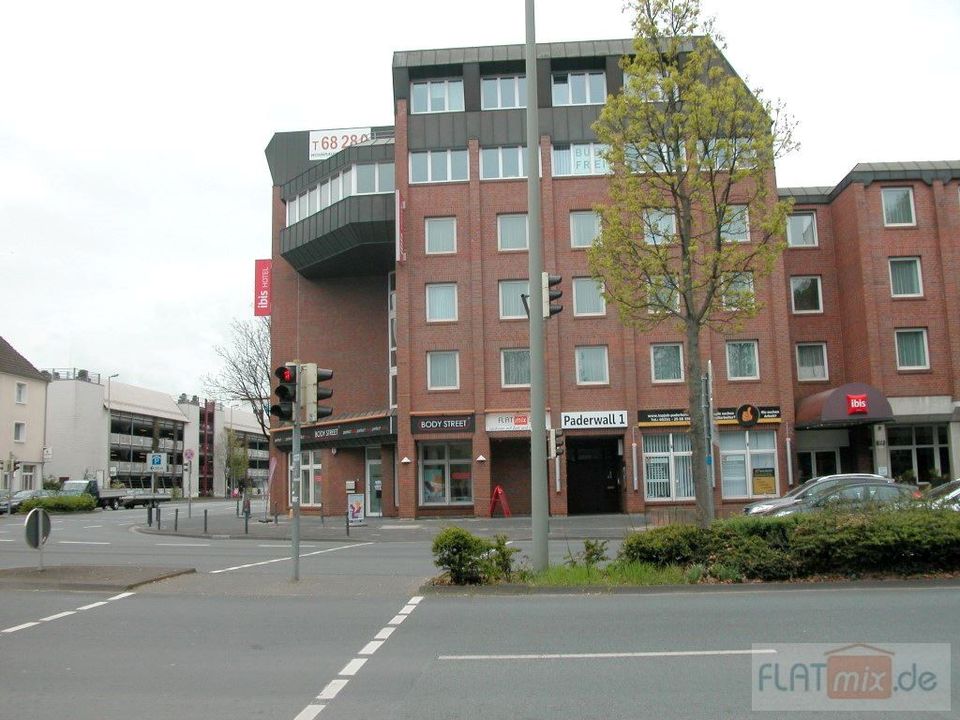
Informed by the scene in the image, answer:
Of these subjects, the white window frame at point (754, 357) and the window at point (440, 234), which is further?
the window at point (440, 234)

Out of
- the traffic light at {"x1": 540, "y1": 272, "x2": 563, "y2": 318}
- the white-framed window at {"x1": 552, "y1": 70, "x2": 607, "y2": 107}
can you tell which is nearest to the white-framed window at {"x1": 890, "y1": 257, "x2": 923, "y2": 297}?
the white-framed window at {"x1": 552, "y1": 70, "x2": 607, "y2": 107}

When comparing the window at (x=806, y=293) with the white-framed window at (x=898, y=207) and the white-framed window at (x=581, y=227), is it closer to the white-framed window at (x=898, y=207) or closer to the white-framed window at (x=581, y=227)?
the white-framed window at (x=898, y=207)

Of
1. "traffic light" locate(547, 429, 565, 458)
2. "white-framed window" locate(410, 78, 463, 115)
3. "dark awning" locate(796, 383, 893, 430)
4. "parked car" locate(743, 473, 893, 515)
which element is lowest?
"parked car" locate(743, 473, 893, 515)

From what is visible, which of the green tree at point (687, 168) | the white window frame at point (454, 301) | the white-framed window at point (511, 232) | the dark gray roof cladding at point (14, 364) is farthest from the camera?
the dark gray roof cladding at point (14, 364)

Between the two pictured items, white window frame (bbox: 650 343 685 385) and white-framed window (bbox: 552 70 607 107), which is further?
white-framed window (bbox: 552 70 607 107)

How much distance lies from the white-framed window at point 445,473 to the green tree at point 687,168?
20.5 m

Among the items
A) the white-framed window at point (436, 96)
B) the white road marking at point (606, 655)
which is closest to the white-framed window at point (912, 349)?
the white-framed window at point (436, 96)

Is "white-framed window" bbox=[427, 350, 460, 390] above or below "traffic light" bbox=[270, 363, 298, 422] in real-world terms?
above

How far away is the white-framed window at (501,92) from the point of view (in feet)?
123

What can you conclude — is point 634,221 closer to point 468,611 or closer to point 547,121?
point 468,611

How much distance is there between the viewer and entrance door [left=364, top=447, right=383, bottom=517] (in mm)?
39250

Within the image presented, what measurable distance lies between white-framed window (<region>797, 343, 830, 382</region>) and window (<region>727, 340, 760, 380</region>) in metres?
3.02

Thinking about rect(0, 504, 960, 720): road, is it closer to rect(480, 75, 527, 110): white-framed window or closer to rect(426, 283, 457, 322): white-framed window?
rect(426, 283, 457, 322): white-framed window

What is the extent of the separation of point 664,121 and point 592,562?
25.7 ft
